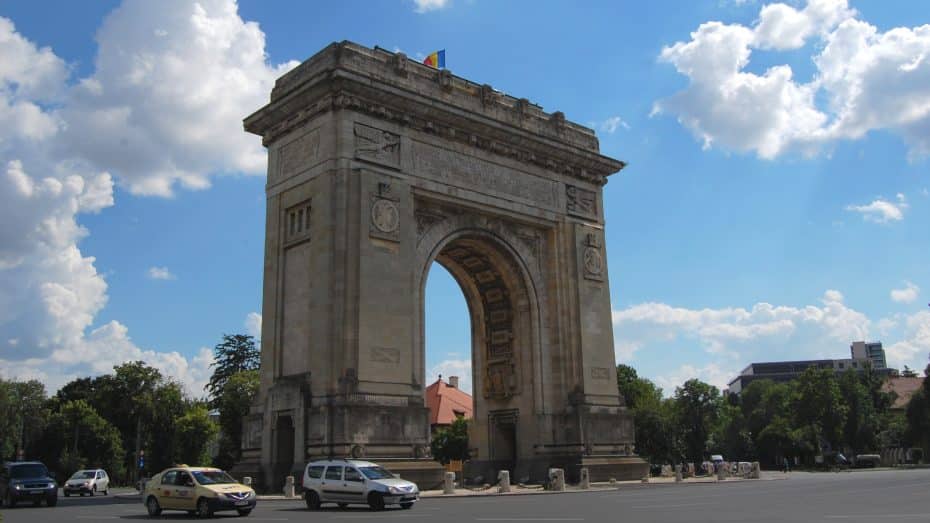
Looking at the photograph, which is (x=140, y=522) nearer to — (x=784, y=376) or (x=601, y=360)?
(x=601, y=360)

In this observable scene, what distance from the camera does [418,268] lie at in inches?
1347

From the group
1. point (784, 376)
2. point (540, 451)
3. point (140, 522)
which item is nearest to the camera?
point (140, 522)

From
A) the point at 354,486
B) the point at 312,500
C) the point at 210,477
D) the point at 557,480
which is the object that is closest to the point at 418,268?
the point at 557,480

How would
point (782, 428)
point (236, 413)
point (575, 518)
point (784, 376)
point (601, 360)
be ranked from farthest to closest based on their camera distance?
point (784, 376) < point (782, 428) < point (236, 413) < point (601, 360) < point (575, 518)

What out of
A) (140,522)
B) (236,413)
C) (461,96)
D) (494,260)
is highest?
(461,96)

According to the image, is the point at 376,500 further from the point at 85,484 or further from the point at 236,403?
the point at 236,403

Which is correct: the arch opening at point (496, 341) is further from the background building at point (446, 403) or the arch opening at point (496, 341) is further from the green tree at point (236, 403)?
the background building at point (446, 403)

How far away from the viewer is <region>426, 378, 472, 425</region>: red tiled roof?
7512 cm

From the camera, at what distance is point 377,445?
1151 inches

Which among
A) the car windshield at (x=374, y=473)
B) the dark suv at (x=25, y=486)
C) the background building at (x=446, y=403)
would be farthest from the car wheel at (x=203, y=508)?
the background building at (x=446, y=403)

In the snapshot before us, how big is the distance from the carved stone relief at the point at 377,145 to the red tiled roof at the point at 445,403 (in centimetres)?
4436

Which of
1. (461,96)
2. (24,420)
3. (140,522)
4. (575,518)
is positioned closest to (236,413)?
(24,420)

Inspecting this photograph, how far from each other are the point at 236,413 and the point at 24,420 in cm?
2691

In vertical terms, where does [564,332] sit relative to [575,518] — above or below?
Answer: above
